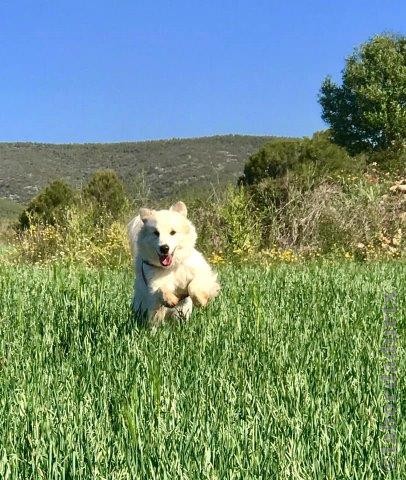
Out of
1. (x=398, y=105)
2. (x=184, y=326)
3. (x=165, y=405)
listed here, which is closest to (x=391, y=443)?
(x=165, y=405)

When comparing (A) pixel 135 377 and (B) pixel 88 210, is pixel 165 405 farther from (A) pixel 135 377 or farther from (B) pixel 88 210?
(B) pixel 88 210

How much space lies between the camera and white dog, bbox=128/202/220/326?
469 centimetres

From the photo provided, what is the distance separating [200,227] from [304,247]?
5.90 ft

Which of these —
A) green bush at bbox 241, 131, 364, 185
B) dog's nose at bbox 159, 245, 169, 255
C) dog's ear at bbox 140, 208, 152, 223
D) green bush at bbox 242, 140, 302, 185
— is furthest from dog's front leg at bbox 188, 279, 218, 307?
green bush at bbox 242, 140, 302, 185

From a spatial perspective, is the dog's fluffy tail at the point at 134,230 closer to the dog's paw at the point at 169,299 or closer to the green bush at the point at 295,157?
the dog's paw at the point at 169,299

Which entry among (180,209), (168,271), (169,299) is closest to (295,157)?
(180,209)

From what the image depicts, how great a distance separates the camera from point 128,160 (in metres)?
75.7

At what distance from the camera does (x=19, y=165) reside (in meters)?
75.1

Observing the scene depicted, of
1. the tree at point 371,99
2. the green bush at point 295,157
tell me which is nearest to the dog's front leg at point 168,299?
the green bush at point 295,157

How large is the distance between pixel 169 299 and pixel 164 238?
0.43m

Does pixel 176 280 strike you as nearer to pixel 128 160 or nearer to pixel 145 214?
pixel 145 214

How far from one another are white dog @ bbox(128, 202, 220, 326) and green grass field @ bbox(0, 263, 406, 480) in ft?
0.49

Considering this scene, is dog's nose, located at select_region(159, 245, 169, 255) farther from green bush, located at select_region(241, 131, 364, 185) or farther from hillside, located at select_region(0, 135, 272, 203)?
hillside, located at select_region(0, 135, 272, 203)

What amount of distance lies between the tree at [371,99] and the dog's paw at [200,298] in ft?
134
